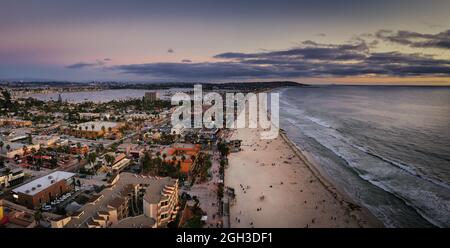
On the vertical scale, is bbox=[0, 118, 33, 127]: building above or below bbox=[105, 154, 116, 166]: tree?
above

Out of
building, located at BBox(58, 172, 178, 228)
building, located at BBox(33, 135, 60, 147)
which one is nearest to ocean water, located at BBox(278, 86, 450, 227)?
building, located at BBox(58, 172, 178, 228)

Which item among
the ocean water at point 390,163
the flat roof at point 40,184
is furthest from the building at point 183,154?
the ocean water at point 390,163

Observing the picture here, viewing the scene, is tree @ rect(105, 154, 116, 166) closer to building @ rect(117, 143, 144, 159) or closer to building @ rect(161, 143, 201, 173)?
building @ rect(117, 143, 144, 159)

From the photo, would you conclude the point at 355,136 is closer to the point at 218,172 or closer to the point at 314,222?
the point at 218,172

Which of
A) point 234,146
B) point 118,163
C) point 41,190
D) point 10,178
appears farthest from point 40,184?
point 234,146

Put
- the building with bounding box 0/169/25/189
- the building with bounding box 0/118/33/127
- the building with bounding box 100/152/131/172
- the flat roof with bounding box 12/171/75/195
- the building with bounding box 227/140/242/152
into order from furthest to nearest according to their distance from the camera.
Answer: the building with bounding box 0/118/33/127 < the building with bounding box 227/140/242/152 < the building with bounding box 100/152/131/172 < the building with bounding box 0/169/25/189 < the flat roof with bounding box 12/171/75/195

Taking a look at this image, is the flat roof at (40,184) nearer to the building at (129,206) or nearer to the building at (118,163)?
the building at (118,163)
